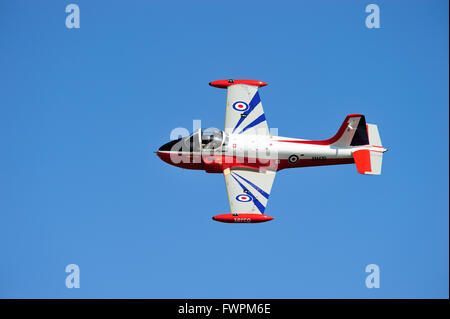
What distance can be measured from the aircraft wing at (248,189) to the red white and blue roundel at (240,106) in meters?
3.60

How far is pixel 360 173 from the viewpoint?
31.3 meters

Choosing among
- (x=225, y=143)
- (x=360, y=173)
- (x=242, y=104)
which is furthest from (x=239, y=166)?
(x=360, y=173)

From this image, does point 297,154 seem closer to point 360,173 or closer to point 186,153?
point 360,173

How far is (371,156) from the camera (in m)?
32.1

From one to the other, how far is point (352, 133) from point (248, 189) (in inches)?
251

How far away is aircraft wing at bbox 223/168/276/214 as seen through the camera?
31094mm

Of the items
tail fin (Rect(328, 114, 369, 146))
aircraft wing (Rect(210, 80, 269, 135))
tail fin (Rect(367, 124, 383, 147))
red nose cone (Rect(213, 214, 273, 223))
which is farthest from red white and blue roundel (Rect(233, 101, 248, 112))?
tail fin (Rect(367, 124, 383, 147))

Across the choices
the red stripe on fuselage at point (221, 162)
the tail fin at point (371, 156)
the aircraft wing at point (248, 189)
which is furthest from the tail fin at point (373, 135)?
the aircraft wing at point (248, 189)

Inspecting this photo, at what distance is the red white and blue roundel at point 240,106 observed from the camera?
111 ft

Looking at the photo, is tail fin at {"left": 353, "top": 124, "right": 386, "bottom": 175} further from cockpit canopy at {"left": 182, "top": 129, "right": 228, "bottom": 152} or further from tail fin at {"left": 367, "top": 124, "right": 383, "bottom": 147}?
cockpit canopy at {"left": 182, "top": 129, "right": 228, "bottom": 152}

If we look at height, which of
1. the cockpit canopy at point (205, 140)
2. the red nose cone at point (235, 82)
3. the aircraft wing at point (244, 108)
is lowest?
the cockpit canopy at point (205, 140)

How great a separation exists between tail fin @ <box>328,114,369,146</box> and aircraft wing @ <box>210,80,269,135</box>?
3.89 meters

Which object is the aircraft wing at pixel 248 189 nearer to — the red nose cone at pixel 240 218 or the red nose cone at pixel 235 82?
the red nose cone at pixel 240 218
